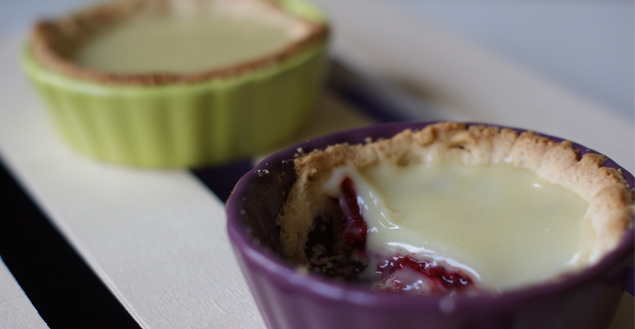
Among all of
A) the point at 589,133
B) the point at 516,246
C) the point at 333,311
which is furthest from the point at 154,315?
the point at 589,133

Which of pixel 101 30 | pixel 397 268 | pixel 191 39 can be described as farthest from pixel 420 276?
pixel 101 30

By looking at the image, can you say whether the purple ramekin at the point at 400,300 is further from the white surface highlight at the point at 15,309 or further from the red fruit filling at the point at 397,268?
the white surface highlight at the point at 15,309

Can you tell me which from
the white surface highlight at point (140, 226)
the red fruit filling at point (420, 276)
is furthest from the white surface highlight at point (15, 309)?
the red fruit filling at point (420, 276)

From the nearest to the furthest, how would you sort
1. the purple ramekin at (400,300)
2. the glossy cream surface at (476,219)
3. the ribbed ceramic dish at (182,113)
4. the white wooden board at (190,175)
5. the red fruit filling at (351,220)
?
the purple ramekin at (400,300) → the glossy cream surface at (476,219) → the red fruit filling at (351,220) → the white wooden board at (190,175) → the ribbed ceramic dish at (182,113)

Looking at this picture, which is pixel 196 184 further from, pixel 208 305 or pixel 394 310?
pixel 394 310

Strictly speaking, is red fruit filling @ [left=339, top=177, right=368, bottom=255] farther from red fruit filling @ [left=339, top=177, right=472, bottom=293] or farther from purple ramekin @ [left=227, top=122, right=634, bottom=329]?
purple ramekin @ [left=227, top=122, right=634, bottom=329]

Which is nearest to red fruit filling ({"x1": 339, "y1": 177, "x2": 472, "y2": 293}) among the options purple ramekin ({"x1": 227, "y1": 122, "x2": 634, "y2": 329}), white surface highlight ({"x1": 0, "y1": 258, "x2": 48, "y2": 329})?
purple ramekin ({"x1": 227, "y1": 122, "x2": 634, "y2": 329})

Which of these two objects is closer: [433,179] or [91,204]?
[433,179]
